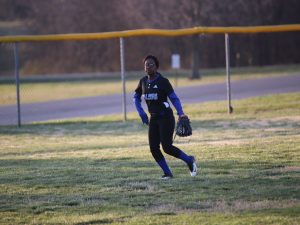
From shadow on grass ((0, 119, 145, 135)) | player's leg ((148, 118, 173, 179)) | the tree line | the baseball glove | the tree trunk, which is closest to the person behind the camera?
player's leg ((148, 118, 173, 179))

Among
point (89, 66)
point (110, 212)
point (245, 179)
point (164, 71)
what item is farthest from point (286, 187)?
point (89, 66)

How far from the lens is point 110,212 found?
26.5ft

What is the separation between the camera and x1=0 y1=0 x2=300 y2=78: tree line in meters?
43.1

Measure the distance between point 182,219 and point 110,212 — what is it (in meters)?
0.98

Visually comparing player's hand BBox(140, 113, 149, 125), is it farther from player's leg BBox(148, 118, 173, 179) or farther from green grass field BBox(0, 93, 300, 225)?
green grass field BBox(0, 93, 300, 225)

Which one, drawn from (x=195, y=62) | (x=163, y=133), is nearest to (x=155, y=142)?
(x=163, y=133)

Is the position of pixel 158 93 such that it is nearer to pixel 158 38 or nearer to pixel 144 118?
pixel 144 118

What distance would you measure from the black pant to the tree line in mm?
29207

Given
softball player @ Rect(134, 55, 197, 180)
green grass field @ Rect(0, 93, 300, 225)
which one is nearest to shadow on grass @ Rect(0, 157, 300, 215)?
green grass field @ Rect(0, 93, 300, 225)

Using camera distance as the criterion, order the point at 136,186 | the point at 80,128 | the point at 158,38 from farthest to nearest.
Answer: the point at 158,38 → the point at 80,128 → the point at 136,186

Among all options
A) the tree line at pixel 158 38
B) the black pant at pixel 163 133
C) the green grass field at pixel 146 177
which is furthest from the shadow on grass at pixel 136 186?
the tree line at pixel 158 38

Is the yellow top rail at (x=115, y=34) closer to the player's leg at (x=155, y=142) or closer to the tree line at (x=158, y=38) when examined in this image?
the player's leg at (x=155, y=142)

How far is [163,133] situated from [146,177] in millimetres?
818

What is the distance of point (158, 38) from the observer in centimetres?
4312
